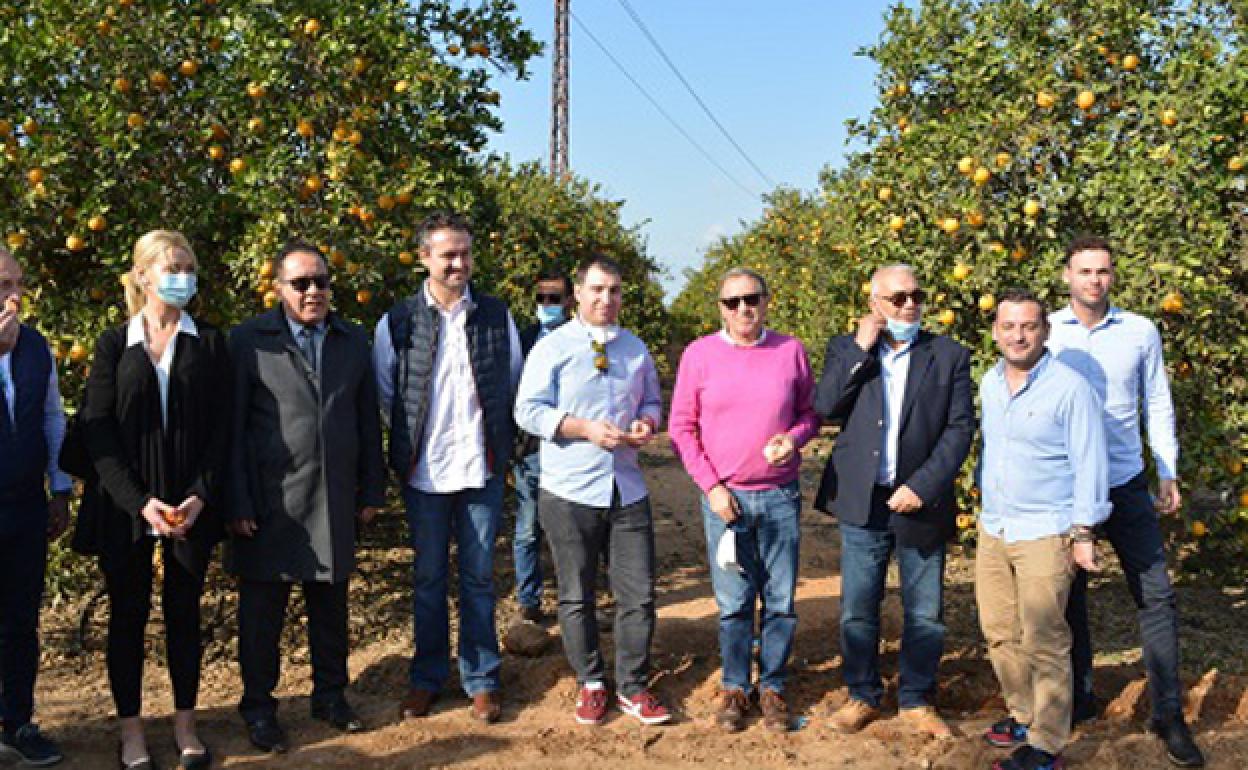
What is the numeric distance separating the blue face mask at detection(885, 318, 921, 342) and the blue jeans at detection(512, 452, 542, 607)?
245 centimetres

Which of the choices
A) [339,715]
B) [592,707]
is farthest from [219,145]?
[592,707]

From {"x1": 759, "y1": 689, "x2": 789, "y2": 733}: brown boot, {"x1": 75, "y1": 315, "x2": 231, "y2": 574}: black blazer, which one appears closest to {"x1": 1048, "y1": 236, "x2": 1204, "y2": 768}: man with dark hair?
{"x1": 759, "y1": 689, "x2": 789, "y2": 733}: brown boot

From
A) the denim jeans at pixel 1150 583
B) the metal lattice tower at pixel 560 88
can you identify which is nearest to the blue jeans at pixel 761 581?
the denim jeans at pixel 1150 583

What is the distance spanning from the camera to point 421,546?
4.34 metres

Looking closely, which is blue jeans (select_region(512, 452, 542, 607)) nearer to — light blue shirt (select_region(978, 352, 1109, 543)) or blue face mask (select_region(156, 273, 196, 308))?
blue face mask (select_region(156, 273, 196, 308))

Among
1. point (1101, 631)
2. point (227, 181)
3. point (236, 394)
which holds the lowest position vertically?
point (1101, 631)

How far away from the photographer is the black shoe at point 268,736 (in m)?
4.07

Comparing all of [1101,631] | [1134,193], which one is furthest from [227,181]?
[1101,631]

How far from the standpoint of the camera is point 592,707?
14.2ft

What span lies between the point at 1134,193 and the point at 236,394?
460 centimetres

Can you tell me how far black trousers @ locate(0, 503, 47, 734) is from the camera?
149 inches

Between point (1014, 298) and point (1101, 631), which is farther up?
point (1014, 298)

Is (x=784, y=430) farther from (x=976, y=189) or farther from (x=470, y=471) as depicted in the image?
(x=976, y=189)

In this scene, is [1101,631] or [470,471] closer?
[470,471]
